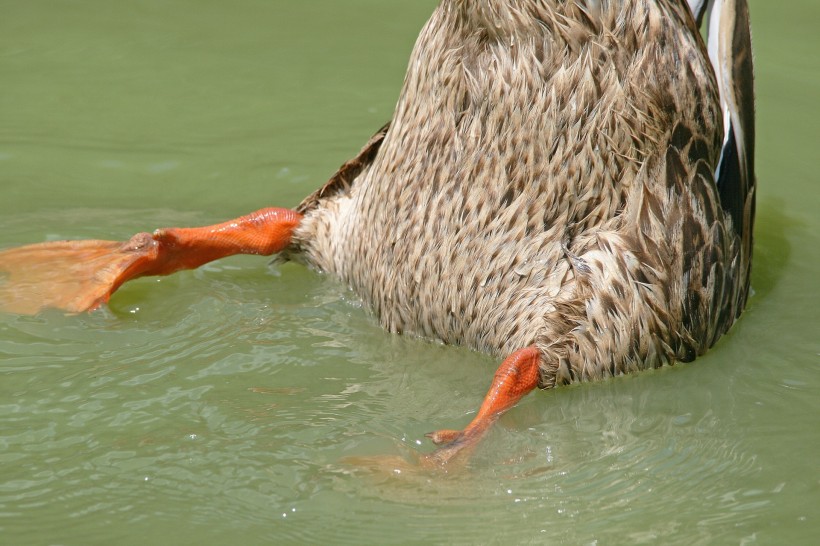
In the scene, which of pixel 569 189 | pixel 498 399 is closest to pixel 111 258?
pixel 498 399

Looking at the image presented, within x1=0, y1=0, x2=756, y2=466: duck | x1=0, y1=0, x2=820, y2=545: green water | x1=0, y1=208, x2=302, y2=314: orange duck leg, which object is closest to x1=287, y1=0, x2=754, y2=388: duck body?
x1=0, y1=0, x2=756, y2=466: duck

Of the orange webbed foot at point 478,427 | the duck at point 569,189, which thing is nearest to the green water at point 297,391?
the orange webbed foot at point 478,427

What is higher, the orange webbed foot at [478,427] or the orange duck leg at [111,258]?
the orange duck leg at [111,258]

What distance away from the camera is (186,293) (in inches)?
193

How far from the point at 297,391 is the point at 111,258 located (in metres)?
1.17

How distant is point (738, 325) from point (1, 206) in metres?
3.21

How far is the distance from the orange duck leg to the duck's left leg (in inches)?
54.5

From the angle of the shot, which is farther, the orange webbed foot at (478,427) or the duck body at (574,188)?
the duck body at (574,188)

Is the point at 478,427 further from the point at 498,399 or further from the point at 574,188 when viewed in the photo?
the point at 574,188

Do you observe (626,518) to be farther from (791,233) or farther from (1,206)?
(1,206)

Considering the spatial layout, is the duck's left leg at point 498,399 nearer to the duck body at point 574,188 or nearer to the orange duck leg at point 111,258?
the duck body at point 574,188

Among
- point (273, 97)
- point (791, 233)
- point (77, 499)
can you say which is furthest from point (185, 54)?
point (77, 499)

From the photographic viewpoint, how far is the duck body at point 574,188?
156 inches

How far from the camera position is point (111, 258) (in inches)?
192
